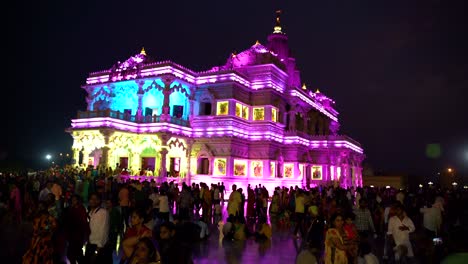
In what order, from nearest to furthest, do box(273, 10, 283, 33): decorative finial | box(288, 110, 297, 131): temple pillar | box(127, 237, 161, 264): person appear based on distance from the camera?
box(127, 237, 161, 264): person, box(288, 110, 297, 131): temple pillar, box(273, 10, 283, 33): decorative finial

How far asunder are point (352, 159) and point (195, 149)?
24.4 metres

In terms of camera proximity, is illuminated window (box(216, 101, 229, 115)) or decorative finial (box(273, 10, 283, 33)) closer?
illuminated window (box(216, 101, 229, 115))

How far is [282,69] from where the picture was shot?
145ft

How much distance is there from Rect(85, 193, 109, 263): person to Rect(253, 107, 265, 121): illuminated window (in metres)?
33.2

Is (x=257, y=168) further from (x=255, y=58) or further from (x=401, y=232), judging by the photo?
(x=401, y=232)

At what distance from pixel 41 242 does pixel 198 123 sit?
32.2 metres

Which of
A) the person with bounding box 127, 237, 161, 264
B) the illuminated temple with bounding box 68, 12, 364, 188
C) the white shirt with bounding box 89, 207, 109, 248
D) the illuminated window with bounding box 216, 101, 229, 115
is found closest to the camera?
the person with bounding box 127, 237, 161, 264

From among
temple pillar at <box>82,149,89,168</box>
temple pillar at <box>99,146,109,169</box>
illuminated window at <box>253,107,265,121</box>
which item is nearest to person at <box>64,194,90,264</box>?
temple pillar at <box>99,146,109,169</box>

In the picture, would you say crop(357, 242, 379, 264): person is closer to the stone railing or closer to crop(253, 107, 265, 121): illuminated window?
the stone railing

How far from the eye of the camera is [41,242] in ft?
22.3

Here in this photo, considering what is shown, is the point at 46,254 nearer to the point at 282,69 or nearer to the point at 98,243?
the point at 98,243

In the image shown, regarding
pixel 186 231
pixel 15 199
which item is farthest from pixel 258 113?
pixel 186 231

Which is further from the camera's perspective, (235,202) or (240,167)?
(240,167)

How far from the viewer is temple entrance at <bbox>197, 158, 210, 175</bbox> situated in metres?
38.8
